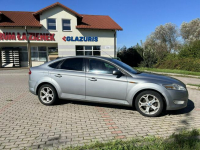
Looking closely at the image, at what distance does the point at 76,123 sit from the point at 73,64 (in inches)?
75.8

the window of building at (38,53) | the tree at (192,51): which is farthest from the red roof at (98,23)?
the tree at (192,51)

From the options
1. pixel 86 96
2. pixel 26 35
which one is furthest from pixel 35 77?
pixel 26 35

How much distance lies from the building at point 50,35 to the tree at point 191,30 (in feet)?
76.7

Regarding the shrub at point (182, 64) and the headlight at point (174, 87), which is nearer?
the headlight at point (174, 87)

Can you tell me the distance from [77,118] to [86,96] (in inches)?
30.9

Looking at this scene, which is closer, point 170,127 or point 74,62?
point 170,127

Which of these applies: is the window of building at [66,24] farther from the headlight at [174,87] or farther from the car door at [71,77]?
the headlight at [174,87]

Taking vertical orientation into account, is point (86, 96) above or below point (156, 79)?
below

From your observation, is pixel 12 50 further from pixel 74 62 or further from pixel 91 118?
pixel 91 118

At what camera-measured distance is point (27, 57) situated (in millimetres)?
22062

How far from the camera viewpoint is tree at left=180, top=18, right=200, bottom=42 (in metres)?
36.5

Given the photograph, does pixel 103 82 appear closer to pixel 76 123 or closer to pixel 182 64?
pixel 76 123

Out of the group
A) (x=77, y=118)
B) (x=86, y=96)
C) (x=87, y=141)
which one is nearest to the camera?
(x=87, y=141)

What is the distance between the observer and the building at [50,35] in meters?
19.7
